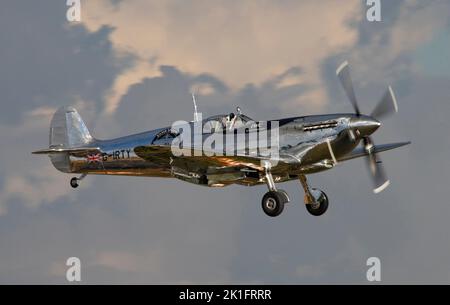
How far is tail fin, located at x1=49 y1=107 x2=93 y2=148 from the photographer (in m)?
31.9

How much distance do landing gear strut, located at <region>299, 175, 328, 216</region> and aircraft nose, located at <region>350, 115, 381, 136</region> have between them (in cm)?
274

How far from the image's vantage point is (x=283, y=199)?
25.1m

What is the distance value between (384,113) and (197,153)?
5186 mm

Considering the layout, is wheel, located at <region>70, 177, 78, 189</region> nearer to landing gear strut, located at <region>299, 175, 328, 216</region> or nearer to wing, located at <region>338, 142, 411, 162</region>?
landing gear strut, located at <region>299, 175, 328, 216</region>

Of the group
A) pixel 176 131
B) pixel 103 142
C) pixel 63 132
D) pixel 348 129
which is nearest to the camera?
pixel 348 129

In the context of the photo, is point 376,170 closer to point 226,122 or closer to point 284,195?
point 284,195

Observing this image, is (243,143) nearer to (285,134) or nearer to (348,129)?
(285,134)

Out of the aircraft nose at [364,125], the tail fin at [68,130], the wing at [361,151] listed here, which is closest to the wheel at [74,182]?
the tail fin at [68,130]

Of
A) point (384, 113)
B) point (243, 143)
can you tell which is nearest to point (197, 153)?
point (243, 143)

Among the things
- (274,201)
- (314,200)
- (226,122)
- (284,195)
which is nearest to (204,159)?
(226,122)

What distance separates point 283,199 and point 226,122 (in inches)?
112

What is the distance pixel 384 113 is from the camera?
25938 millimetres

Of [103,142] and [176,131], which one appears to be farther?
[103,142]

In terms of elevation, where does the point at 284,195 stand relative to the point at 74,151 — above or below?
below
